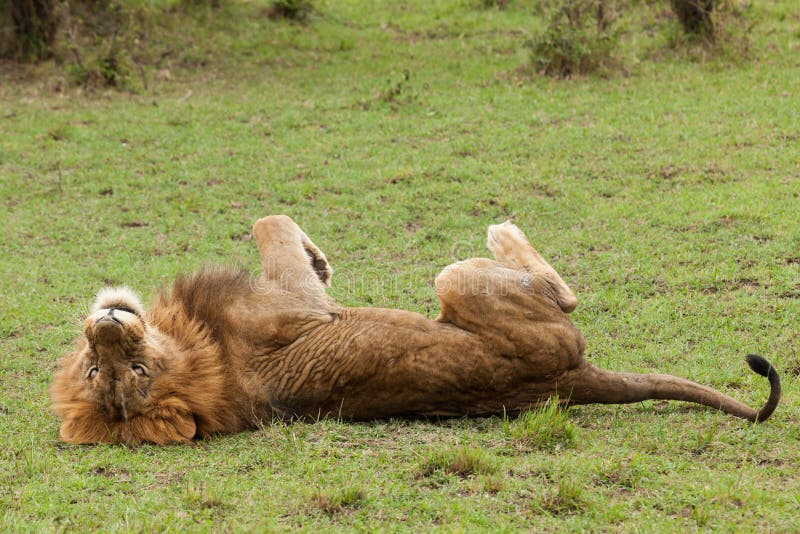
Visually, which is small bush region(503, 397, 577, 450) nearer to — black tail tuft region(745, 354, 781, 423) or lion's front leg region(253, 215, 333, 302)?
black tail tuft region(745, 354, 781, 423)

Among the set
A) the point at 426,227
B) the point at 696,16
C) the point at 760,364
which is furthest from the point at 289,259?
the point at 696,16

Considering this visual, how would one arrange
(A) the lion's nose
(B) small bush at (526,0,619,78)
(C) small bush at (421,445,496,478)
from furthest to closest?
(B) small bush at (526,0,619,78) < (A) the lion's nose < (C) small bush at (421,445,496,478)

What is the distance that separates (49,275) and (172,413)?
11.5 feet

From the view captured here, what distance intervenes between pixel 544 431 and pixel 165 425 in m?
1.87

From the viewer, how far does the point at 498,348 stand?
5.06 m

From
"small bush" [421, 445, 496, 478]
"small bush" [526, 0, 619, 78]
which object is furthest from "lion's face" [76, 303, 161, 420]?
"small bush" [526, 0, 619, 78]

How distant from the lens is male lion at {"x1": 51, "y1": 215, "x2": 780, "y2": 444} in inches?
193

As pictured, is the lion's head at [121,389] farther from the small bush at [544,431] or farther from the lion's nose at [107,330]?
the small bush at [544,431]

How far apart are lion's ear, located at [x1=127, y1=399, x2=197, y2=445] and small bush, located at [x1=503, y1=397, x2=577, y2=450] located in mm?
1594

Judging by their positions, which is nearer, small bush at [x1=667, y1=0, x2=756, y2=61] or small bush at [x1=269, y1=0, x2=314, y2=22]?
small bush at [x1=667, y1=0, x2=756, y2=61]

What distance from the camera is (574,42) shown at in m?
11.9

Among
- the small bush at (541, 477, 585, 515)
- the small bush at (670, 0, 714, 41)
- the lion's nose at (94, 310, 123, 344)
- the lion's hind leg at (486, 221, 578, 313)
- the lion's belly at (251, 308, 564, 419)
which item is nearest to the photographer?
the small bush at (541, 477, 585, 515)

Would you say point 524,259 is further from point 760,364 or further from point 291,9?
point 291,9

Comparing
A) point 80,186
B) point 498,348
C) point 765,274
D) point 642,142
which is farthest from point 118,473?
point 642,142
